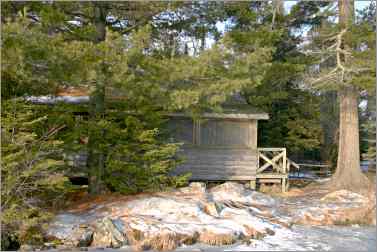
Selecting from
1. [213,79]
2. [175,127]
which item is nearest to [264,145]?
[175,127]

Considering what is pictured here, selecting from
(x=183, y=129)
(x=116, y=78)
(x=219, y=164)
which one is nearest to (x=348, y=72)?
(x=219, y=164)

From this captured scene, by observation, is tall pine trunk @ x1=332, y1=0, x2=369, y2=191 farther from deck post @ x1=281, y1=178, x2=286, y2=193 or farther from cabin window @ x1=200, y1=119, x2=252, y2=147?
cabin window @ x1=200, y1=119, x2=252, y2=147

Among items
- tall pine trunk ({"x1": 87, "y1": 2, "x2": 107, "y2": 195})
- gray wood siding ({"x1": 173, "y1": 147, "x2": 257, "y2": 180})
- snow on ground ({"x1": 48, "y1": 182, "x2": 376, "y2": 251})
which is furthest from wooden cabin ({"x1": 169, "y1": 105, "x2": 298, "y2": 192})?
tall pine trunk ({"x1": 87, "y1": 2, "x2": 107, "y2": 195})

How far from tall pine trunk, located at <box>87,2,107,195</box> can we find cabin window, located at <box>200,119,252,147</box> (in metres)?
4.29

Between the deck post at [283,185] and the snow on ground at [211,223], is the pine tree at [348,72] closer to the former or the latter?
the deck post at [283,185]

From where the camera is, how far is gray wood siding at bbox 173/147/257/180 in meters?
14.4

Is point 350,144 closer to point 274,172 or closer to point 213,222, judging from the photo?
point 274,172

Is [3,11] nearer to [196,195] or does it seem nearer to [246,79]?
[246,79]

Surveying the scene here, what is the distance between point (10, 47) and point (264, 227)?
18.9 feet

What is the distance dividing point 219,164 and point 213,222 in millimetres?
5550

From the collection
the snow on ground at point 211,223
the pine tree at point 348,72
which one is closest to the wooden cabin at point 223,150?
the pine tree at point 348,72

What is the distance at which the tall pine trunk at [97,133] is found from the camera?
425 inches

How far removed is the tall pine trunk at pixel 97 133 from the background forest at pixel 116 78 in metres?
0.03

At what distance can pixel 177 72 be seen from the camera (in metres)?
9.12
